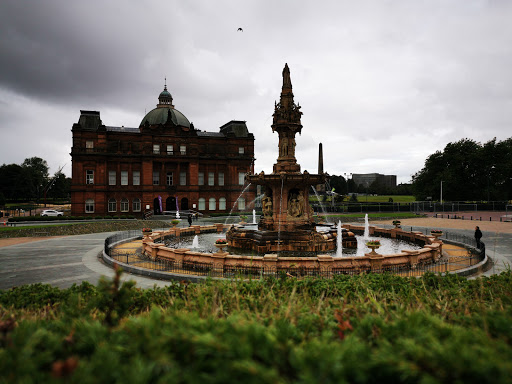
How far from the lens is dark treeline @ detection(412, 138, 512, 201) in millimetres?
65812

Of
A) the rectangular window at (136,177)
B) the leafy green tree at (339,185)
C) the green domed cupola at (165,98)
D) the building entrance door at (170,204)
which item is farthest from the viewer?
the leafy green tree at (339,185)

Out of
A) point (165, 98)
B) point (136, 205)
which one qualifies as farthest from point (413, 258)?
point (165, 98)

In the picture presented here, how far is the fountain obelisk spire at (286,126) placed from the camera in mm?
20344

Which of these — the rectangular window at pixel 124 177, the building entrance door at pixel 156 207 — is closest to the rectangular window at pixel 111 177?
the rectangular window at pixel 124 177

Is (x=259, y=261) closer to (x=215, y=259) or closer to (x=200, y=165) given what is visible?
(x=215, y=259)

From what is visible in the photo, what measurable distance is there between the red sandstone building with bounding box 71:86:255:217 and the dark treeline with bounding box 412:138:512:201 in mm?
43852

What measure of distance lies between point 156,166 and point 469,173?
222 feet

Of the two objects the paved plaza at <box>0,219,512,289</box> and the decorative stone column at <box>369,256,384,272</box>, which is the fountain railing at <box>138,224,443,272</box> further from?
the paved plaza at <box>0,219,512,289</box>

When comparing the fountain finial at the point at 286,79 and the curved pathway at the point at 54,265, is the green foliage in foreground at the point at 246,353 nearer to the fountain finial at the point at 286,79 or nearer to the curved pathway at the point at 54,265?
the curved pathway at the point at 54,265

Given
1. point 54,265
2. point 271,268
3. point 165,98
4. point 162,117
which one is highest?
point 165,98

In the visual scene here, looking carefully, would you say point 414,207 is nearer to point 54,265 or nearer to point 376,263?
point 376,263

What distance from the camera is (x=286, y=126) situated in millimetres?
20328

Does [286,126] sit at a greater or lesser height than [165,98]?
lesser

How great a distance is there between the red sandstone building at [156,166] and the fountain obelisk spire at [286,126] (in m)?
34.0
